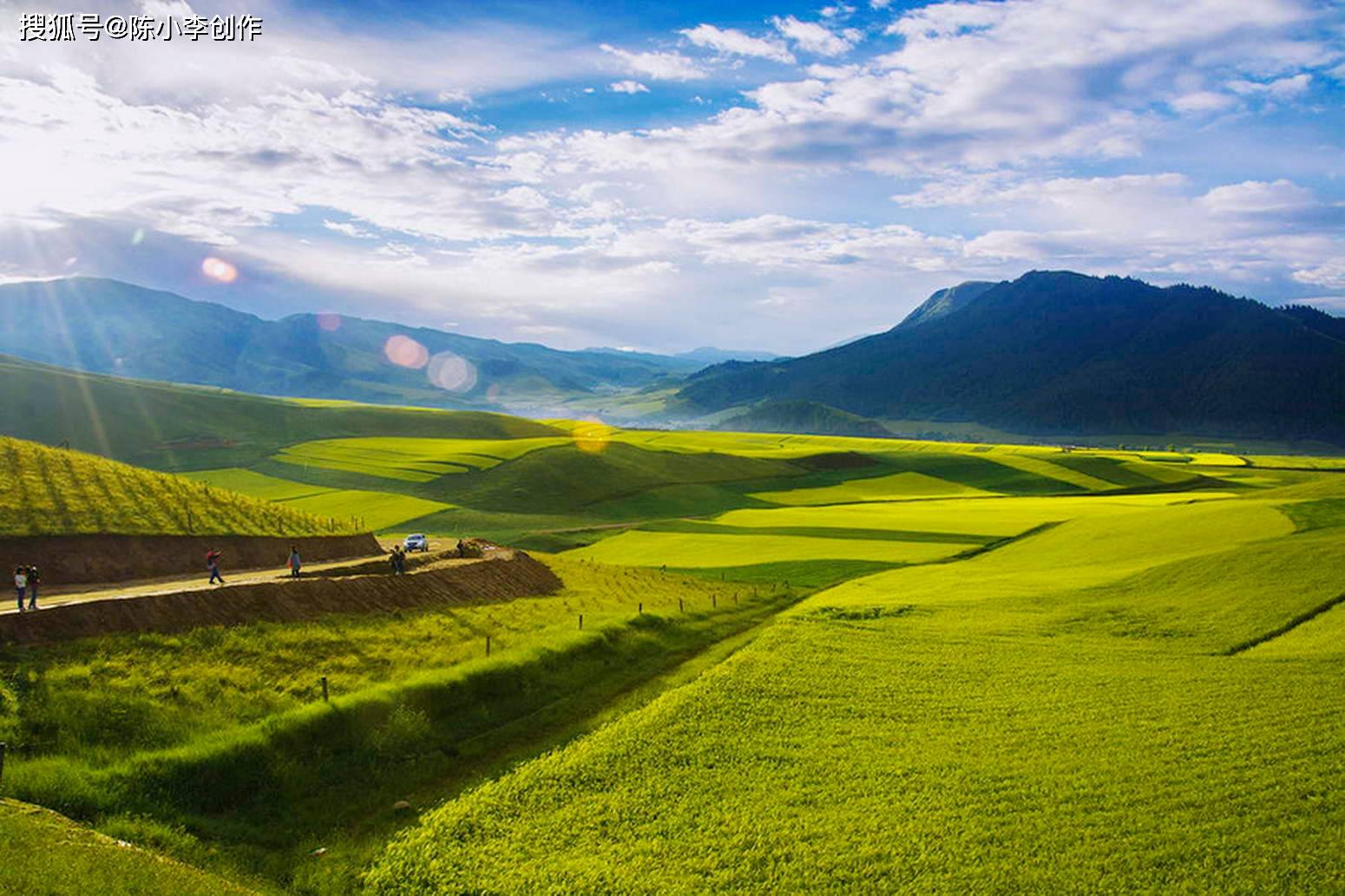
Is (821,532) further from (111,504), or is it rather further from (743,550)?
(111,504)

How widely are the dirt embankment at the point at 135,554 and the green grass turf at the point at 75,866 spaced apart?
2500cm

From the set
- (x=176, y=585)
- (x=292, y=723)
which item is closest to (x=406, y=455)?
(x=176, y=585)

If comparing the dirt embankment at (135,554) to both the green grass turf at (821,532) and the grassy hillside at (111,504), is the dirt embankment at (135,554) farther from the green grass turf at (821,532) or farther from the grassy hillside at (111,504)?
the green grass turf at (821,532)

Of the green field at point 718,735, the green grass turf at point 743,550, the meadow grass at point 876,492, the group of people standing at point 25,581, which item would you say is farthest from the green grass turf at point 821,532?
the group of people standing at point 25,581

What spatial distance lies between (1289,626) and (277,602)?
54.8 m

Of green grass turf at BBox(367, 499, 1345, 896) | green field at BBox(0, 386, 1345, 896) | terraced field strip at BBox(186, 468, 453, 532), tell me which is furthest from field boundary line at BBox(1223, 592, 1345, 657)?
terraced field strip at BBox(186, 468, 453, 532)

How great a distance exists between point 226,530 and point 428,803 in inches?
1361

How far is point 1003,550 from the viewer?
76688mm

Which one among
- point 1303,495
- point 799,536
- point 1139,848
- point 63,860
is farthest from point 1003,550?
point 63,860

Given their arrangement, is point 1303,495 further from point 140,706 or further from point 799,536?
point 140,706

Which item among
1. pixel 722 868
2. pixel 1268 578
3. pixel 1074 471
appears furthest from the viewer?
pixel 1074 471

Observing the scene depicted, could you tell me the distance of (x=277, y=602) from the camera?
37125mm

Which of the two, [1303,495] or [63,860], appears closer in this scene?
[63,860]

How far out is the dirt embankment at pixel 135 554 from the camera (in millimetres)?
38469
